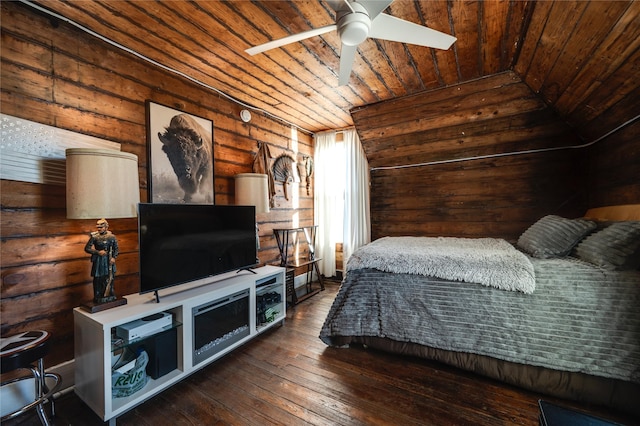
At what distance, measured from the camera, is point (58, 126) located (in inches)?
67.8

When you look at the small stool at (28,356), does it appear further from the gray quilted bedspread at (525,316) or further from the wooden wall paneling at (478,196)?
the wooden wall paneling at (478,196)

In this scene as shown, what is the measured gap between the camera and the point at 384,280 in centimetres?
211

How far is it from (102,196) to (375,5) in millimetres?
1866

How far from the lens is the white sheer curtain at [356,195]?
4.04 m

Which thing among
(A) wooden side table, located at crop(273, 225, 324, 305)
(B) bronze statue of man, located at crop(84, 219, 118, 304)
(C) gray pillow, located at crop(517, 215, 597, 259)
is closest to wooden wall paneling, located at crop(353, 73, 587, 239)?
(C) gray pillow, located at crop(517, 215, 597, 259)

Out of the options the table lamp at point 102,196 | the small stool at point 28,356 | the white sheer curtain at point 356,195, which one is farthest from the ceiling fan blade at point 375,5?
the white sheer curtain at point 356,195

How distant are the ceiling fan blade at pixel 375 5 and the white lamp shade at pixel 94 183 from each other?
5.47ft

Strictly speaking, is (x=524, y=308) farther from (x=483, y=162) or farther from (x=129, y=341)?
(x=129, y=341)

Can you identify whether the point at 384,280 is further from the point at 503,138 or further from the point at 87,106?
the point at 87,106

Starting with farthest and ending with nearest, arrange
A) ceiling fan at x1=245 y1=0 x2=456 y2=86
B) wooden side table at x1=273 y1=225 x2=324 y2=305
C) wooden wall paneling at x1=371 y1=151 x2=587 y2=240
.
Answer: wooden side table at x1=273 y1=225 x2=324 y2=305
wooden wall paneling at x1=371 y1=151 x2=587 y2=240
ceiling fan at x1=245 y1=0 x2=456 y2=86

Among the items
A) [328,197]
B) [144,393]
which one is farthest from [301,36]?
[328,197]

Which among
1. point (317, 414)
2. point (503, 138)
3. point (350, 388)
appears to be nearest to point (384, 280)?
point (350, 388)

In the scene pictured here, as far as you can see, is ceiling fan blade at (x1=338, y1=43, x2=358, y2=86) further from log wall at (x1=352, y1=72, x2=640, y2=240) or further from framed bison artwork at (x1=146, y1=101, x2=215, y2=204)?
framed bison artwork at (x1=146, y1=101, x2=215, y2=204)

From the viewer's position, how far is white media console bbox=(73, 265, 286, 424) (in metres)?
1.43
